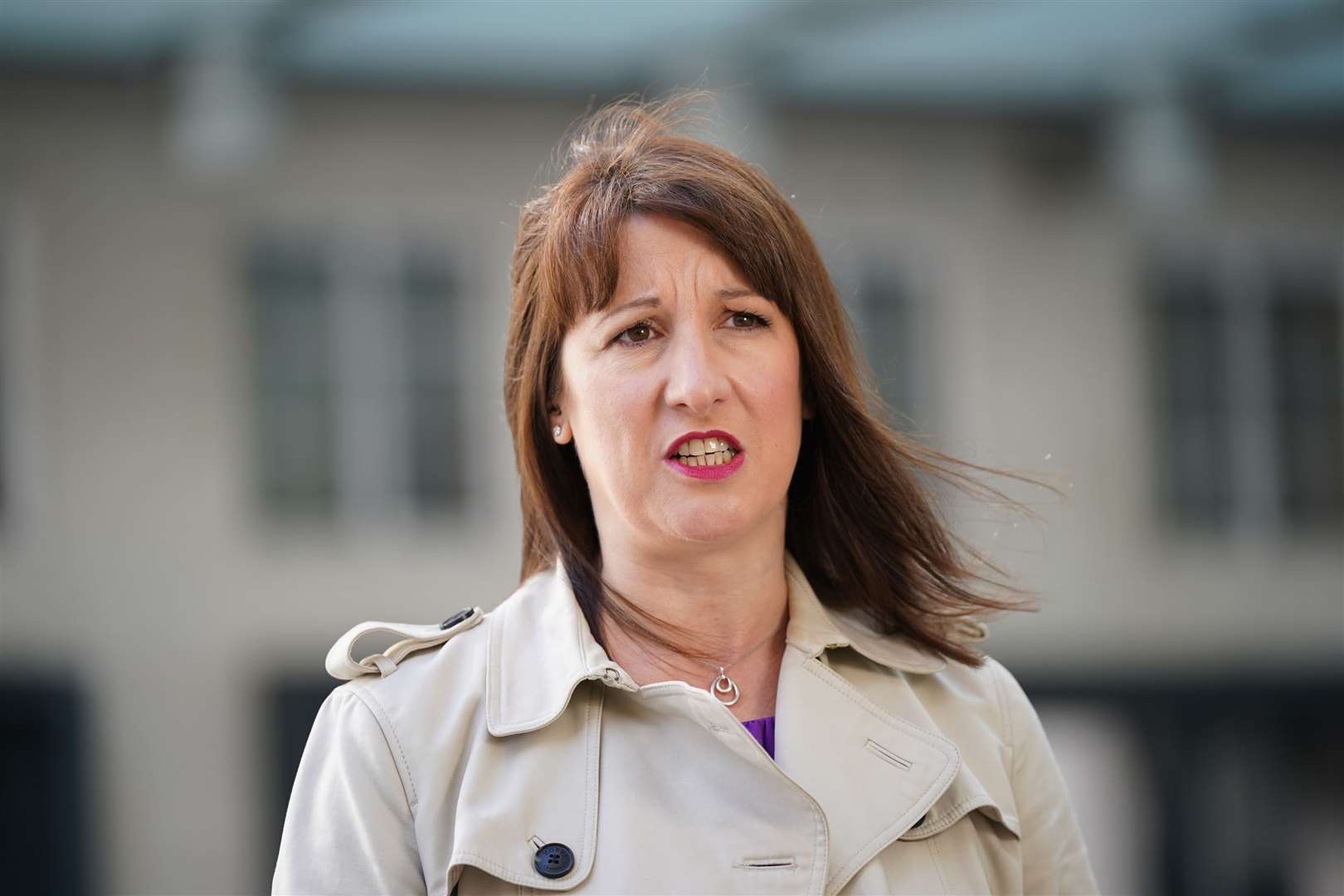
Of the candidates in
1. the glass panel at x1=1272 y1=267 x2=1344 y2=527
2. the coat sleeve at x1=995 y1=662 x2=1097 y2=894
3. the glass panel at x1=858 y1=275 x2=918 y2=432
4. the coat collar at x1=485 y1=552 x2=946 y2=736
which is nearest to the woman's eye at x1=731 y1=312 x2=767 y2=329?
the coat collar at x1=485 y1=552 x2=946 y2=736

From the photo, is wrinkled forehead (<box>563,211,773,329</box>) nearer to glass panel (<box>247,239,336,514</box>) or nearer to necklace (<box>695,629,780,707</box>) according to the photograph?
necklace (<box>695,629,780,707</box>)

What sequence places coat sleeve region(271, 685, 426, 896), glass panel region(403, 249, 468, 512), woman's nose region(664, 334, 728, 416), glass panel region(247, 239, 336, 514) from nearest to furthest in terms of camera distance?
coat sleeve region(271, 685, 426, 896) < woman's nose region(664, 334, 728, 416) < glass panel region(247, 239, 336, 514) < glass panel region(403, 249, 468, 512)

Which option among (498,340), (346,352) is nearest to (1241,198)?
(498,340)

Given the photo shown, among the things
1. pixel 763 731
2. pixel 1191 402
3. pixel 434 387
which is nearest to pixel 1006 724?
pixel 763 731

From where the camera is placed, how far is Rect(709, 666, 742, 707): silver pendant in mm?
2729

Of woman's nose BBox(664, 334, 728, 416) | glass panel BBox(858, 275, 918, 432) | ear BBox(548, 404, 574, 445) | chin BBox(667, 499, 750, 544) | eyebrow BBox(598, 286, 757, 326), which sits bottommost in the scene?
chin BBox(667, 499, 750, 544)

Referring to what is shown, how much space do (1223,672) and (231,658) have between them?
711 cm

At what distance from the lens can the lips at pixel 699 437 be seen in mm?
2580

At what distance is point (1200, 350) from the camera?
44.6 feet

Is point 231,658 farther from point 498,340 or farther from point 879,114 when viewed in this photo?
point 879,114

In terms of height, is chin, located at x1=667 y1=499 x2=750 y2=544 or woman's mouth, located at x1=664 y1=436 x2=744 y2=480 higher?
woman's mouth, located at x1=664 y1=436 x2=744 y2=480

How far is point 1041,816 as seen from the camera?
2830 millimetres

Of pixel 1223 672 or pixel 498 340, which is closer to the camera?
pixel 498 340

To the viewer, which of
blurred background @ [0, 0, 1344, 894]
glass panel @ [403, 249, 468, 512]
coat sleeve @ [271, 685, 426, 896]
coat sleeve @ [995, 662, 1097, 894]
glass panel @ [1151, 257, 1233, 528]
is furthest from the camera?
glass panel @ [1151, 257, 1233, 528]
